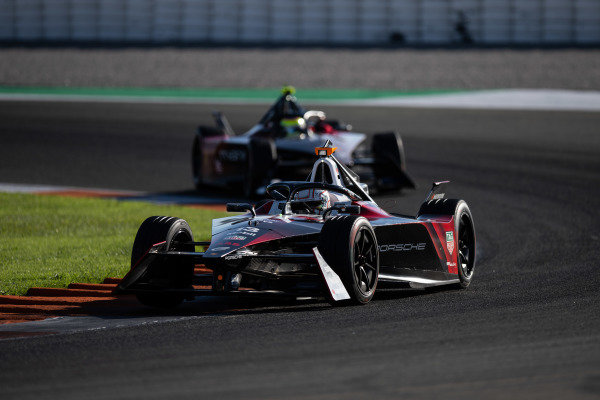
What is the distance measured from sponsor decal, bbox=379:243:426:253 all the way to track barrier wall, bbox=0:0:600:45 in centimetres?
3335

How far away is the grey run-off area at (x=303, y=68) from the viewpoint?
3472cm

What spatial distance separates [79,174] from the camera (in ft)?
65.4

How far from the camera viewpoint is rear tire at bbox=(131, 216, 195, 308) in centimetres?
891

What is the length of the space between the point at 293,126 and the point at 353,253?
9.26m

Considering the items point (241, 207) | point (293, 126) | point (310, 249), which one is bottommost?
point (310, 249)

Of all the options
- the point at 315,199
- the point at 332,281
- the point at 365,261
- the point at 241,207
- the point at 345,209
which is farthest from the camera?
the point at 315,199

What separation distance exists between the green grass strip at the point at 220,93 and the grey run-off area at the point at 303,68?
0.92 meters

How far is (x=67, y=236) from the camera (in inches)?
506

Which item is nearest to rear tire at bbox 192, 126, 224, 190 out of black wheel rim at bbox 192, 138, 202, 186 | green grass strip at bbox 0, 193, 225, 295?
black wheel rim at bbox 192, 138, 202, 186

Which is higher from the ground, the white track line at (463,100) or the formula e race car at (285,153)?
the white track line at (463,100)

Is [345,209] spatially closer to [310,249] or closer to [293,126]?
[310,249]

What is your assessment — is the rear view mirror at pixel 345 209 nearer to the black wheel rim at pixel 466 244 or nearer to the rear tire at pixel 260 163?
the black wheel rim at pixel 466 244

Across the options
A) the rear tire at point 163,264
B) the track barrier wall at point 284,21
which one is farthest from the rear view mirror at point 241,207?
the track barrier wall at point 284,21

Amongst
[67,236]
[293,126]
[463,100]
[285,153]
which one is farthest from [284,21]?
[67,236]
